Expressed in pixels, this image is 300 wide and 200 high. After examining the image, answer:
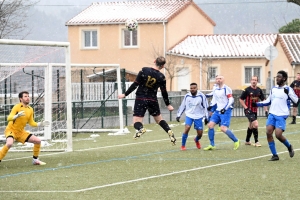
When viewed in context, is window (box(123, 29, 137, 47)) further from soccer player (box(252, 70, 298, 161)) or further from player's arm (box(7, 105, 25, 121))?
player's arm (box(7, 105, 25, 121))

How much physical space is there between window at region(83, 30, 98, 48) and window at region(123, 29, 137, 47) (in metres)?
2.56

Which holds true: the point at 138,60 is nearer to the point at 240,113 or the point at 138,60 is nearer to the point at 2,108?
the point at 240,113

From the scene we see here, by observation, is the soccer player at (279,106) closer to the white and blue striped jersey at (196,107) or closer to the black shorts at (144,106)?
the black shorts at (144,106)

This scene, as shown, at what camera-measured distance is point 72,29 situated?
64.8m

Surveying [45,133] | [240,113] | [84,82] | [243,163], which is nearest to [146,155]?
[243,163]

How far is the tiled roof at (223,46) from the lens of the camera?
60094mm

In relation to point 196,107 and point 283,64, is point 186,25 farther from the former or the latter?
point 196,107

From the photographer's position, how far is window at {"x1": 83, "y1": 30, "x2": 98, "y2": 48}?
64750 mm

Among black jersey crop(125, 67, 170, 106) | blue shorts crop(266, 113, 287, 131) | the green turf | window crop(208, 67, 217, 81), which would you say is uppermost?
window crop(208, 67, 217, 81)

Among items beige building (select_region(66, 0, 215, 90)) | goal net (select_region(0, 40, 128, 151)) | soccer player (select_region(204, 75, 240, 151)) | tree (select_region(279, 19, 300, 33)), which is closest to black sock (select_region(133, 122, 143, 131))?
goal net (select_region(0, 40, 128, 151))

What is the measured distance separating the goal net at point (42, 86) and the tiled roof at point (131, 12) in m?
35.4

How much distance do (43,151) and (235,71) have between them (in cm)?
4093

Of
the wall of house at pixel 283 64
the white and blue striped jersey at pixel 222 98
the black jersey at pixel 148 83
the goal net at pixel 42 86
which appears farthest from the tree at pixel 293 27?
the black jersey at pixel 148 83

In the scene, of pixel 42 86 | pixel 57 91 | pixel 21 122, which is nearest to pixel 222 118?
pixel 21 122
